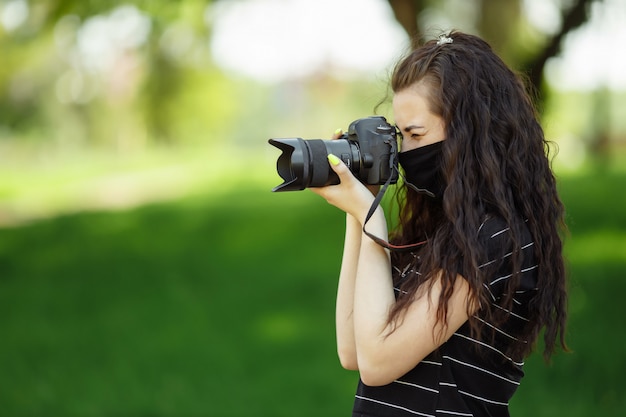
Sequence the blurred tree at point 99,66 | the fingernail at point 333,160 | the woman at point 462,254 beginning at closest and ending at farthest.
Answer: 1. the woman at point 462,254
2. the fingernail at point 333,160
3. the blurred tree at point 99,66

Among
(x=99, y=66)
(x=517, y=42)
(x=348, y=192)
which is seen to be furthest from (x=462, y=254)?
(x=99, y=66)

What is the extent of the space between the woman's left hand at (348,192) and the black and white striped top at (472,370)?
0.89ft

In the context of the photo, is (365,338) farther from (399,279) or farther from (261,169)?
(261,169)

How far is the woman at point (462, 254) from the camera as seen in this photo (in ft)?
5.15

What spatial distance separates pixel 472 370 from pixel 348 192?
1.49 feet

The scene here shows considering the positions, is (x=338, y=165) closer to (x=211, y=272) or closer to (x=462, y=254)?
(x=462, y=254)

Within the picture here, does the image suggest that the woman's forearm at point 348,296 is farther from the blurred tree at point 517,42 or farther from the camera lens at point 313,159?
the blurred tree at point 517,42

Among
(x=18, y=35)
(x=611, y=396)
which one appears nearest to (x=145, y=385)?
(x=611, y=396)

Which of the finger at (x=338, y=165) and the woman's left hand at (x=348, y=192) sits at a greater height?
the finger at (x=338, y=165)

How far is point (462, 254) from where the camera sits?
1556mm

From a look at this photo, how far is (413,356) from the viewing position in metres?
1.58

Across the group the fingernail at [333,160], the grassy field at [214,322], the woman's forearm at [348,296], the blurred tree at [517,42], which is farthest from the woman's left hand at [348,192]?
the blurred tree at [517,42]

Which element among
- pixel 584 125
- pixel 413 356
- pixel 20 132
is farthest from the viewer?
pixel 20 132

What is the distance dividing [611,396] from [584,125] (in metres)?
19.2
